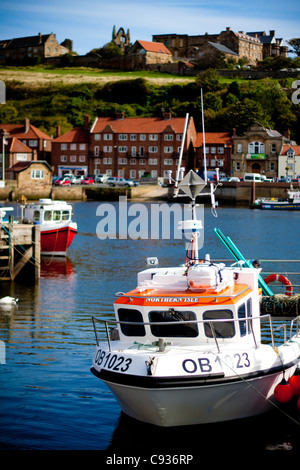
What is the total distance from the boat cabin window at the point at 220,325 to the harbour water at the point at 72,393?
2.01 m

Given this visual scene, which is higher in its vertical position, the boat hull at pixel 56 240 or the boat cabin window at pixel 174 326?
the boat cabin window at pixel 174 326

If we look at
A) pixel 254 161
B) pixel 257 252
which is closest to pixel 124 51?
pixel 254 161

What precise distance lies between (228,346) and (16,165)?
311 feet

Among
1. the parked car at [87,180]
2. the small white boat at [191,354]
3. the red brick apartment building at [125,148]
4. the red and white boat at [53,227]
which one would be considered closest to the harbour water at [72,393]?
the small white boat at [191,354]

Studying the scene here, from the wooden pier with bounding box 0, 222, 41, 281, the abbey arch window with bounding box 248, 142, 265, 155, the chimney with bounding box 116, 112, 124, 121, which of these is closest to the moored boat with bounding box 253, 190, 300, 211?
the abbey arch window with bounding box 248, 142, 265, 155

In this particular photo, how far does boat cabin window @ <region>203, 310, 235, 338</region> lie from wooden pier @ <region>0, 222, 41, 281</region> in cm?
1995

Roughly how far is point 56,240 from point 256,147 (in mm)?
69063

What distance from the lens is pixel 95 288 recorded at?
3438 cm

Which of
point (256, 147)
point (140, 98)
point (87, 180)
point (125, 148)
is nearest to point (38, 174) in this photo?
point (87, 180)

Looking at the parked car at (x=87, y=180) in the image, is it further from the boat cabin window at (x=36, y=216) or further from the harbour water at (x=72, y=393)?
the harbour water at (x=72, y=393)

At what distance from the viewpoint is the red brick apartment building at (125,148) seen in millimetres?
110562

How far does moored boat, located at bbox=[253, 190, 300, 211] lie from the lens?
91688mm

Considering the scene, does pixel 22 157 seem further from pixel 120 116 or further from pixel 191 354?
pixel 191 354

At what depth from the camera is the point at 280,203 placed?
9225cm
